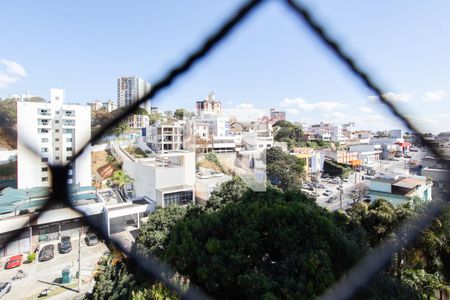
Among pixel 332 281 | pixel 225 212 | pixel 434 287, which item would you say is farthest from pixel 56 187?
pixel 434 287

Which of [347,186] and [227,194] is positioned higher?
[227,194]

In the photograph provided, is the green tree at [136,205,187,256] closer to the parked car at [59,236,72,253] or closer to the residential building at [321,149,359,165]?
the parked car at [59,236,72,253]

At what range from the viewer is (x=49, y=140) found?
47 cm

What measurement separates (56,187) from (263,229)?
522cm

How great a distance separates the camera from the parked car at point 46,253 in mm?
11545

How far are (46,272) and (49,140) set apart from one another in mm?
13226

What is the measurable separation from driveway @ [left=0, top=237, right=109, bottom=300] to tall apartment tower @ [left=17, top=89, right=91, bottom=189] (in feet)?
32.3

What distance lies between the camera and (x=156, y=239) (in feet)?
24.8

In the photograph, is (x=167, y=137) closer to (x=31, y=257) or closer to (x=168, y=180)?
(x=168, y=180)

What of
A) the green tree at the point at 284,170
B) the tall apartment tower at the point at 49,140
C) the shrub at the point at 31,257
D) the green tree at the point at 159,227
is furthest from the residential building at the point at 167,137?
the tall apartment tower at the point at 49,140

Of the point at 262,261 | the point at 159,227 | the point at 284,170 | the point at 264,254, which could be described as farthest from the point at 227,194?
the point at 284,170

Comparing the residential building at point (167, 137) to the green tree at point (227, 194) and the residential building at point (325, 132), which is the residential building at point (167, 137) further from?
the residential building at point (325, 132)

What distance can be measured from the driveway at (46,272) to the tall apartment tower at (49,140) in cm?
983

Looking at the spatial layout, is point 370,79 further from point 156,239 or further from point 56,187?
point 156,239
